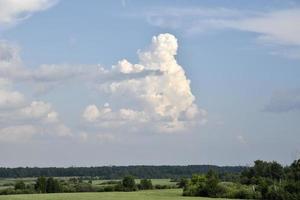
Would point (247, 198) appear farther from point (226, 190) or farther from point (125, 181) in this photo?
point (125, 181)

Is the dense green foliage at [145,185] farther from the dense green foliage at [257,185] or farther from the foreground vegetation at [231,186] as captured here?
the dense green foliage at [257,185]

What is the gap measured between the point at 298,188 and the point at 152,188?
65.4m

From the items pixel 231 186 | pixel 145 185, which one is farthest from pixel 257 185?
pixel 145 185

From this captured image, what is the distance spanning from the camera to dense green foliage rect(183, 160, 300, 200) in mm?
121375

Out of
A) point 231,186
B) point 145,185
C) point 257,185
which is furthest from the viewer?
point 145,185

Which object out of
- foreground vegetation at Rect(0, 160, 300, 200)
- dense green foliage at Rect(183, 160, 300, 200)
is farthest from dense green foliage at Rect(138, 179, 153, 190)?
dense green foliage at Rect(183, 160, 300, 200)

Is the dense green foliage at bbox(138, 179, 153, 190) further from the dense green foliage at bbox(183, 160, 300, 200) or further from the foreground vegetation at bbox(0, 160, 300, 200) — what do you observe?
the dense green foliage at bbox(183, 160, 300, 200)

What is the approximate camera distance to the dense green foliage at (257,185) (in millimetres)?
121375

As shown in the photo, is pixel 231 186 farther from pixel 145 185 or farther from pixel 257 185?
pixel 145 185

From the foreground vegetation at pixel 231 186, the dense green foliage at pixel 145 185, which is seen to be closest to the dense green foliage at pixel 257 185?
the foreground vegetation at pixel 231 186

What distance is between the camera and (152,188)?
178m

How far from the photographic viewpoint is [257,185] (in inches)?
5546

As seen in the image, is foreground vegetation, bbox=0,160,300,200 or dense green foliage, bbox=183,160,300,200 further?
foreground vegetation, bbox=0,160,300,200

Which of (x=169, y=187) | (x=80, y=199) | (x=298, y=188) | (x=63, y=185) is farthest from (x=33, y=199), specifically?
(x=169, y=187)
